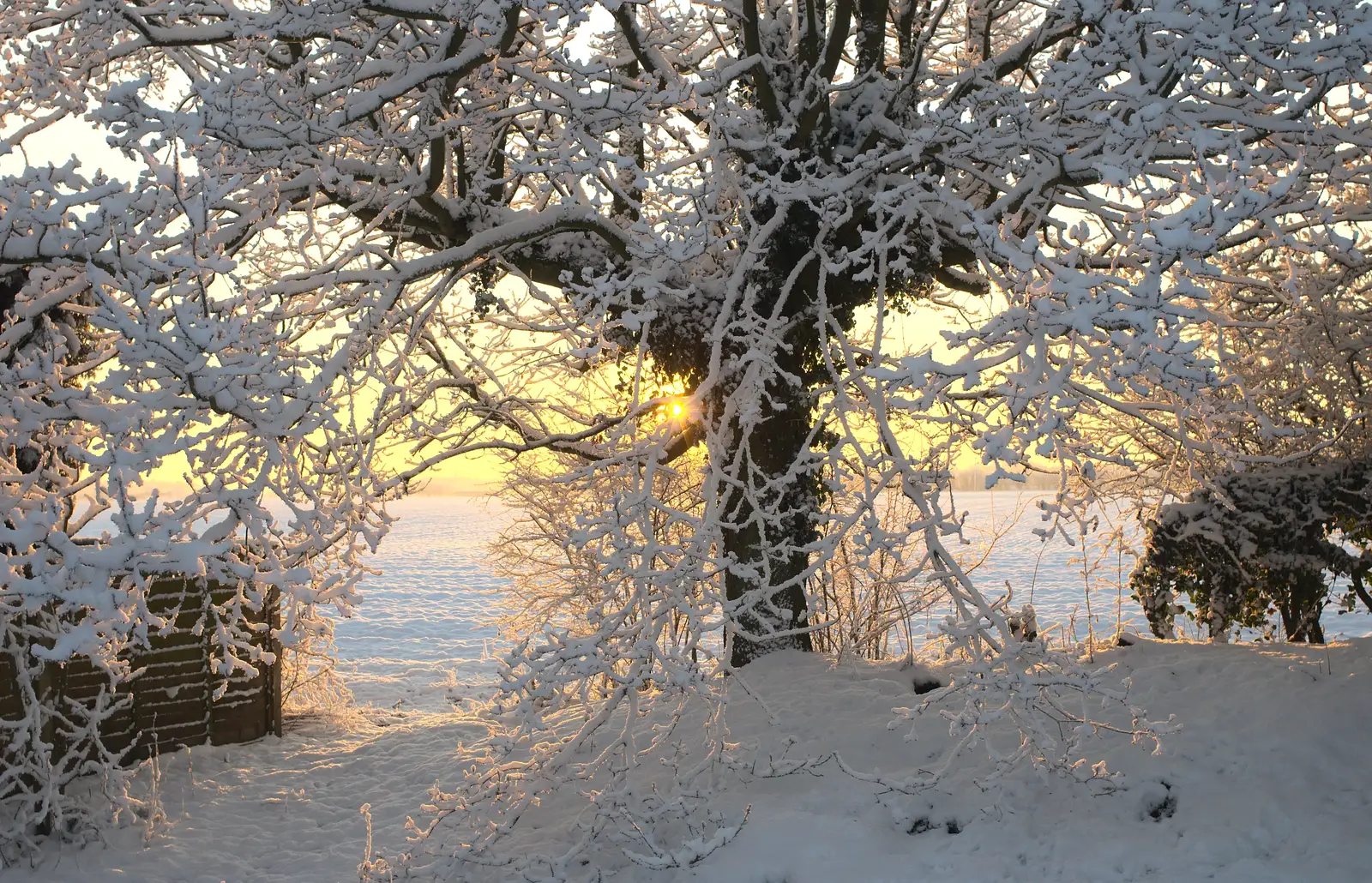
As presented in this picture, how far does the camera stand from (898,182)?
6703 millimetres

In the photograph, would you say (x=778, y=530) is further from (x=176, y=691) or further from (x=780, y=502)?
(x=176, y=691)

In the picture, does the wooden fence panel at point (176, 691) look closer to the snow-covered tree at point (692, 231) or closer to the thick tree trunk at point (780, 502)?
the snow-covered tree at point (692, 231)

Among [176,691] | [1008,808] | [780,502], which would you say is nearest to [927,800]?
[1008,808]

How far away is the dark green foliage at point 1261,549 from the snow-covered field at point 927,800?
1150 mm

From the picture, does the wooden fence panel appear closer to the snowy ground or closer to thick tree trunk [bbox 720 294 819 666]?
the snowy ground

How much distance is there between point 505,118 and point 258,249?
3.35 meters

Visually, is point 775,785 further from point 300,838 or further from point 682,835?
point 300,838

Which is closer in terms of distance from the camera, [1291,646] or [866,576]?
[1291,646]

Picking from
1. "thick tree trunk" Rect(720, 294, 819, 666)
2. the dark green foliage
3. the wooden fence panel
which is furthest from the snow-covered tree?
the wooden fence panel

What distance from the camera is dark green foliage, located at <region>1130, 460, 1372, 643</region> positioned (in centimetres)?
826

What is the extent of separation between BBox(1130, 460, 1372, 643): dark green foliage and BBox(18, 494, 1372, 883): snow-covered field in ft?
3.77

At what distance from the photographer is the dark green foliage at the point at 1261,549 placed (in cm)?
826

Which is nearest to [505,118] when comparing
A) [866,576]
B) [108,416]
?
[108,416]

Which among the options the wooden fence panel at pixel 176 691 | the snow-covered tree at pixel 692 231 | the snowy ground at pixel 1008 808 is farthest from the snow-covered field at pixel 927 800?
the snow-covered tree at pixel 692 231
